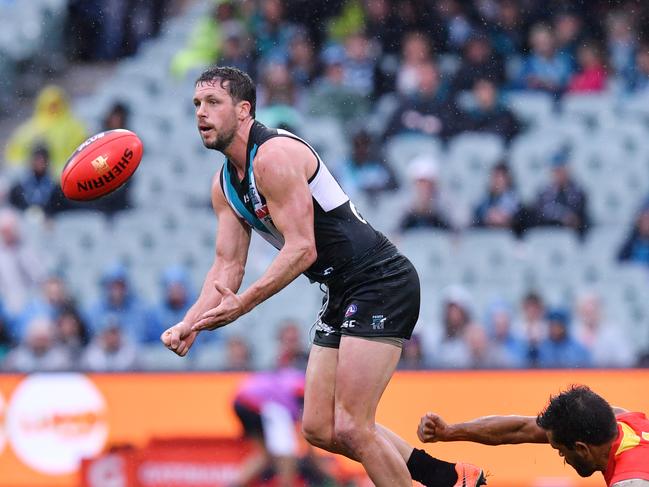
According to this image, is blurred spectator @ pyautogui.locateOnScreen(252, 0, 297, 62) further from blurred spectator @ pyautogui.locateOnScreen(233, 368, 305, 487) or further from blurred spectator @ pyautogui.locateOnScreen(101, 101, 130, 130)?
blurred spectator @ pyautogui.locateOnScreen(233, 368, 305, 487)

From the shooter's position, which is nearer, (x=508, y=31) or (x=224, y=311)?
(x=224, y=311)

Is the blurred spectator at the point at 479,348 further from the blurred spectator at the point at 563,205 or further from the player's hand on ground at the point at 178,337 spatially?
the player's hand on ground at the point at 178,337

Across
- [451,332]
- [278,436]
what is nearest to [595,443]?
[278,436]

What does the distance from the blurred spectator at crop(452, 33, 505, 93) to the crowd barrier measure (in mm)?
4621

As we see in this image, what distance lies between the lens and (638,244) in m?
12.8

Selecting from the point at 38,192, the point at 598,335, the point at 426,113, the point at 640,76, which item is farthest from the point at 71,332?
the point at 640,76

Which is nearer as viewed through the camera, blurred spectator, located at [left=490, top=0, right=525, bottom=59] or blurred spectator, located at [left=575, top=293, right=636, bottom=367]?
blurred spectator, located at [left=575, top=293, right=636, bottom=367]

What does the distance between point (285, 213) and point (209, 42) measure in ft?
29.0

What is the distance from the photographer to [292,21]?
1500 cm

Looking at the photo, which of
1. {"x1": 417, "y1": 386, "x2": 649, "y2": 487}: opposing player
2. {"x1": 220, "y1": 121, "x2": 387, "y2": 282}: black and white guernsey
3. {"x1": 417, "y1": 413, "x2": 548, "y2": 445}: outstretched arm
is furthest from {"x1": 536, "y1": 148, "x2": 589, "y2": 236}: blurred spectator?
{"x1": 417, "y1": 386, "x2": 649, "y2": 487}: opposing player

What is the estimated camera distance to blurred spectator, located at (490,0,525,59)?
575 inches

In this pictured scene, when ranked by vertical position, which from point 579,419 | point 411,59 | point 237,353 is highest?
point 411,59

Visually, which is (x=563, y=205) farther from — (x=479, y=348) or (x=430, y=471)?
(x=430, y=471)

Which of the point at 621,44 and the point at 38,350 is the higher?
A: the point at 621,44
